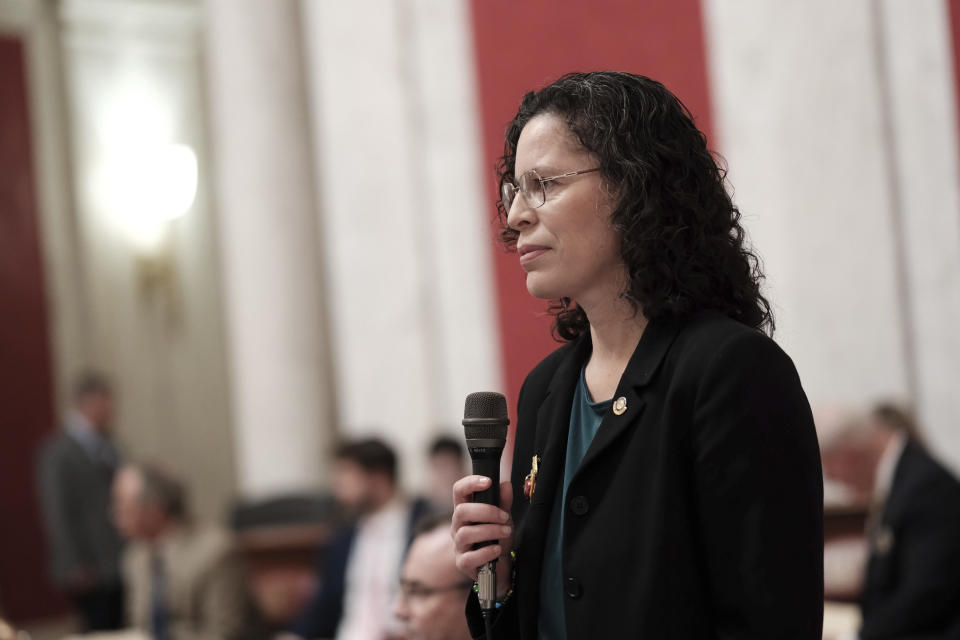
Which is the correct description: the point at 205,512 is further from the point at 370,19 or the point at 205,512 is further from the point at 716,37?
the point at 716,37

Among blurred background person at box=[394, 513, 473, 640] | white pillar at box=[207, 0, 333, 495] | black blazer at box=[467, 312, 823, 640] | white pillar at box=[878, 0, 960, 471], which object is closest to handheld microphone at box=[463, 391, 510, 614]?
black blazer at box=[467, 312, 823, 640]

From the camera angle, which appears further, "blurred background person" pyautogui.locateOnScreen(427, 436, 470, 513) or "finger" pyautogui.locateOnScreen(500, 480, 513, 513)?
"blurred background person" pyautogui.locateOnScreen(427, 436, 470, 513)

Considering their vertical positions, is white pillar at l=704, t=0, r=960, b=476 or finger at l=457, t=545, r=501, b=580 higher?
white pillar at l=704, t=0, r=960, b=476

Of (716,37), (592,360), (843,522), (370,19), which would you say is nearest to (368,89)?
(370,19)

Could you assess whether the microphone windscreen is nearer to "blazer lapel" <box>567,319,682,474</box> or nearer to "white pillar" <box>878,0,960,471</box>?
"blazer lapel" <box>567,319,682,474</box>

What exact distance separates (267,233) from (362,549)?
351 cm

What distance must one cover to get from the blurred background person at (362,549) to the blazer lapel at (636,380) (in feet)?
11.2

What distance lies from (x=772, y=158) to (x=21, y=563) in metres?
7.95

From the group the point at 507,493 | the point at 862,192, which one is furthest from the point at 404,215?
the point at 507,493

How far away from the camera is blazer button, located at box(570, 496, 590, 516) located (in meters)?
1.40

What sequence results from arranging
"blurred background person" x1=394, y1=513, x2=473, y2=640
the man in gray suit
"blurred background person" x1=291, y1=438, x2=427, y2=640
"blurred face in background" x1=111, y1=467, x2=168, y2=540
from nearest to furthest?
1. "blurred background person" x1=394, y1=513, x2=473, y2=640
2. "blurred background person" x1=291, y1=438, x2=427, y2=640
3. "blurred face in background" x1=111, y1=467, x2=168, y2=540
4. the man in gray suit

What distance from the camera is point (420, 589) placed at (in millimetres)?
2469

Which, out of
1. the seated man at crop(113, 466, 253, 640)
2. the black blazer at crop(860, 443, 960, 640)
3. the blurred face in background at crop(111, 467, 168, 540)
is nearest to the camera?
the black blazer at crop(860, 443, 960, 640)

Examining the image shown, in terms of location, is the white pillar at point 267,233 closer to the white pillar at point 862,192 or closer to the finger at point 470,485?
the white pillar at point 862,192
